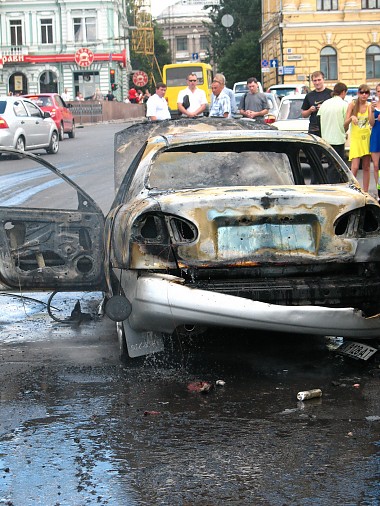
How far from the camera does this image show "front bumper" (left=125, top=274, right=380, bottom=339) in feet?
18.0

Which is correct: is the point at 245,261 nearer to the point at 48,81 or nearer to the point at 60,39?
the point at 60,39

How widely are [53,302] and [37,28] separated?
7607 centimetres

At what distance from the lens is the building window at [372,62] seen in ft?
211

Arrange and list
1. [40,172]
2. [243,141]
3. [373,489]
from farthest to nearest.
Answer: [40,172], [243,141], [373,489]

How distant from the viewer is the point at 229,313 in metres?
5.50

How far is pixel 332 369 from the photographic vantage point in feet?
19.5

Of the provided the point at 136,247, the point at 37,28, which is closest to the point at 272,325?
the point at 136,247

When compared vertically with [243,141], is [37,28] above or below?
above

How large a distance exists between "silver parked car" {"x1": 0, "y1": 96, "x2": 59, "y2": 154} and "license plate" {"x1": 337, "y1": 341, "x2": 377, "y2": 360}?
19858mm

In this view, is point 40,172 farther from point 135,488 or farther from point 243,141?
point 135,488

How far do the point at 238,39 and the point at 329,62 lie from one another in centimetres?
1896

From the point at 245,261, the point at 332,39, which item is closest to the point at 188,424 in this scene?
the point at 245,261

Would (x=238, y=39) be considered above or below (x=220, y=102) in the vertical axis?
above

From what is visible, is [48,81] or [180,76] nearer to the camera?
[180,76]
